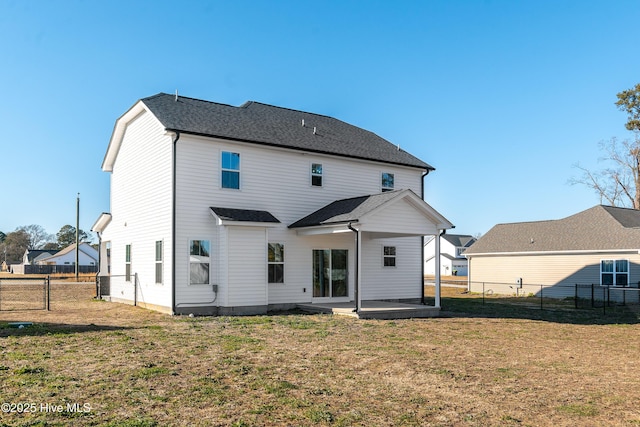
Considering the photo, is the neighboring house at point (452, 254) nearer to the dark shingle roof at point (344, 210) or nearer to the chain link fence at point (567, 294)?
the chain link fence at point (567, 294)

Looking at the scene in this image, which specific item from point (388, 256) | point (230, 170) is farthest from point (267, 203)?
point (388, 256)

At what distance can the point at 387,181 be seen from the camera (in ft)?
71.1

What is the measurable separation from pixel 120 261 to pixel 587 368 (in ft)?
58.0

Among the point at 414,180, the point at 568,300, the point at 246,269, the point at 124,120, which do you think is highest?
the point at 124,120

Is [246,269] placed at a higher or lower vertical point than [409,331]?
higher

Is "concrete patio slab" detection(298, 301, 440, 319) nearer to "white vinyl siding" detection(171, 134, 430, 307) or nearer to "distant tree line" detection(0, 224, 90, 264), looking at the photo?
"white vinyl siding" detection(171, 134, 430, 307)

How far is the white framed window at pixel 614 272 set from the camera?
27.2 m

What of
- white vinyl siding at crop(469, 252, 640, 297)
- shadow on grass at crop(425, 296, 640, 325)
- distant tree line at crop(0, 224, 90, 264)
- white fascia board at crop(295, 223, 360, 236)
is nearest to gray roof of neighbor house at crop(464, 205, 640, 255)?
white vinyl siding at crop(469, 252, 640, 297)

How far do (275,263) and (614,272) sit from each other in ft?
62.8

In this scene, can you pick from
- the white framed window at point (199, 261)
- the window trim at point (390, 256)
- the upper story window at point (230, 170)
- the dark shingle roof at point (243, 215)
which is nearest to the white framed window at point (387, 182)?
the window trim at point (390, 256)

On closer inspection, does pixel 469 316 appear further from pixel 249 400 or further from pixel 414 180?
pixel 249 400

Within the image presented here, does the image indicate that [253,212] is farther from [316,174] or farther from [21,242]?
[21,242]

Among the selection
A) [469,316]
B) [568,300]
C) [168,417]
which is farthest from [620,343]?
[568,300]

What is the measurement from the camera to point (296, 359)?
9.74 metres
